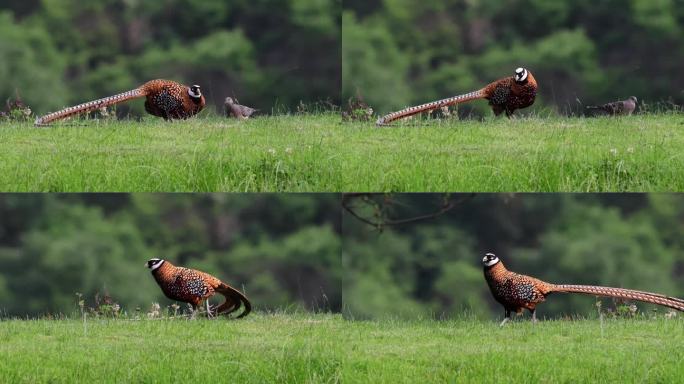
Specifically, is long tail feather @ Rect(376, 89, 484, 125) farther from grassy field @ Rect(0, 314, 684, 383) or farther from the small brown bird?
grassy field @ Rect(0, 314, 684, 383)

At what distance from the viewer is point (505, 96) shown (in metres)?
16.8

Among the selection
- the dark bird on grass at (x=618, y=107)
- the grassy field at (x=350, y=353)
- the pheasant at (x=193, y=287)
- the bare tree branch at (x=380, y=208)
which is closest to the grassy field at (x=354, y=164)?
the bare tree branch at (x=380, y=208)

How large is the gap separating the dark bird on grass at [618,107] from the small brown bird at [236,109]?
14.3 ft

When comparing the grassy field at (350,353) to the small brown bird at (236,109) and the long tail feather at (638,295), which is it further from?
the small brown bird at (236,109)

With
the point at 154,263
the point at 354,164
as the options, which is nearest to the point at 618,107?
the point at 354,164

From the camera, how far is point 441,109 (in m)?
16.8

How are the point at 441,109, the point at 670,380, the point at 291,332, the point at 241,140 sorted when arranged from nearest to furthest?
the point at 670,380, the point at 291,332, the point at 241,140, the point at 441,109

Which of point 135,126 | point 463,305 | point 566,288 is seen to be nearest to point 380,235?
point 463,305

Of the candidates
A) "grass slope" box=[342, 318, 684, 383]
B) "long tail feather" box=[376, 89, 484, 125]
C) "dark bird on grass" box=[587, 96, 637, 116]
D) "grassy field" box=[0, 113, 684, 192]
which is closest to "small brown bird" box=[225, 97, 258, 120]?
"grassy field" box=[0, 113, 684, 192]

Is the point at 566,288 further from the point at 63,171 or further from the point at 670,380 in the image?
the point at 63,171

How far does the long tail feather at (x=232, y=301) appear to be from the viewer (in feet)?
50.6

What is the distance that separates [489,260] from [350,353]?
2.19 m

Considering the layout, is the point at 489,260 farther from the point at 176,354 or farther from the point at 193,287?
the point at 176,354

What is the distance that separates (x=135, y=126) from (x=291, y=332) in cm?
359
